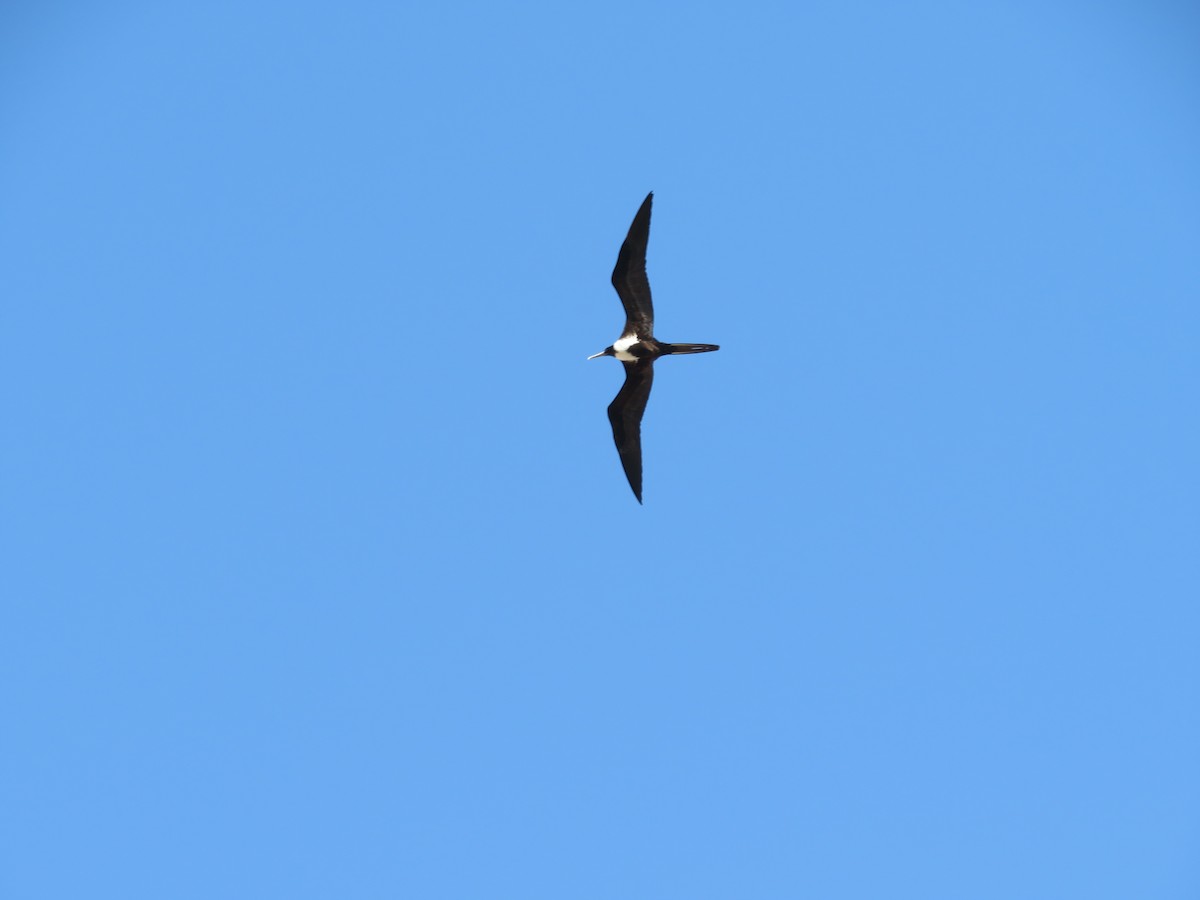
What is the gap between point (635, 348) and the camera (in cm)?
2717

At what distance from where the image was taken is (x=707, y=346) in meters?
25.9

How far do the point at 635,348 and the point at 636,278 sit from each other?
164cm

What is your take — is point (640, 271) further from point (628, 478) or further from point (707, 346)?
point (628, 478)

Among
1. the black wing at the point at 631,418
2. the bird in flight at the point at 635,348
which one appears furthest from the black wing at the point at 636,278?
the black wing at the point at 631,418

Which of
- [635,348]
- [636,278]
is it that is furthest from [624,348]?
[636,278]

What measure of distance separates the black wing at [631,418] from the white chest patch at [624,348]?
314mm

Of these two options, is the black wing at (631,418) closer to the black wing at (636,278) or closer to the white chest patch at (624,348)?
the white chest patch at (624,348)

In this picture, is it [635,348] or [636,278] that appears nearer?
[636,278]

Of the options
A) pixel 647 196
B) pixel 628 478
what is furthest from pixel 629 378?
pixel 647 196

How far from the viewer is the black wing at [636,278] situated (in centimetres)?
2609

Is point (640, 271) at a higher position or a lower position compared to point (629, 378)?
higher

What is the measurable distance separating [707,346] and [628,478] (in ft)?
14.3

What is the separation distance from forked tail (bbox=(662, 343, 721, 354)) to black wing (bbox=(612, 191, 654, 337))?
843 millimetres

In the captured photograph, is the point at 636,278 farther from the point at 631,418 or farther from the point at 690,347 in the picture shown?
the point at 631,418
